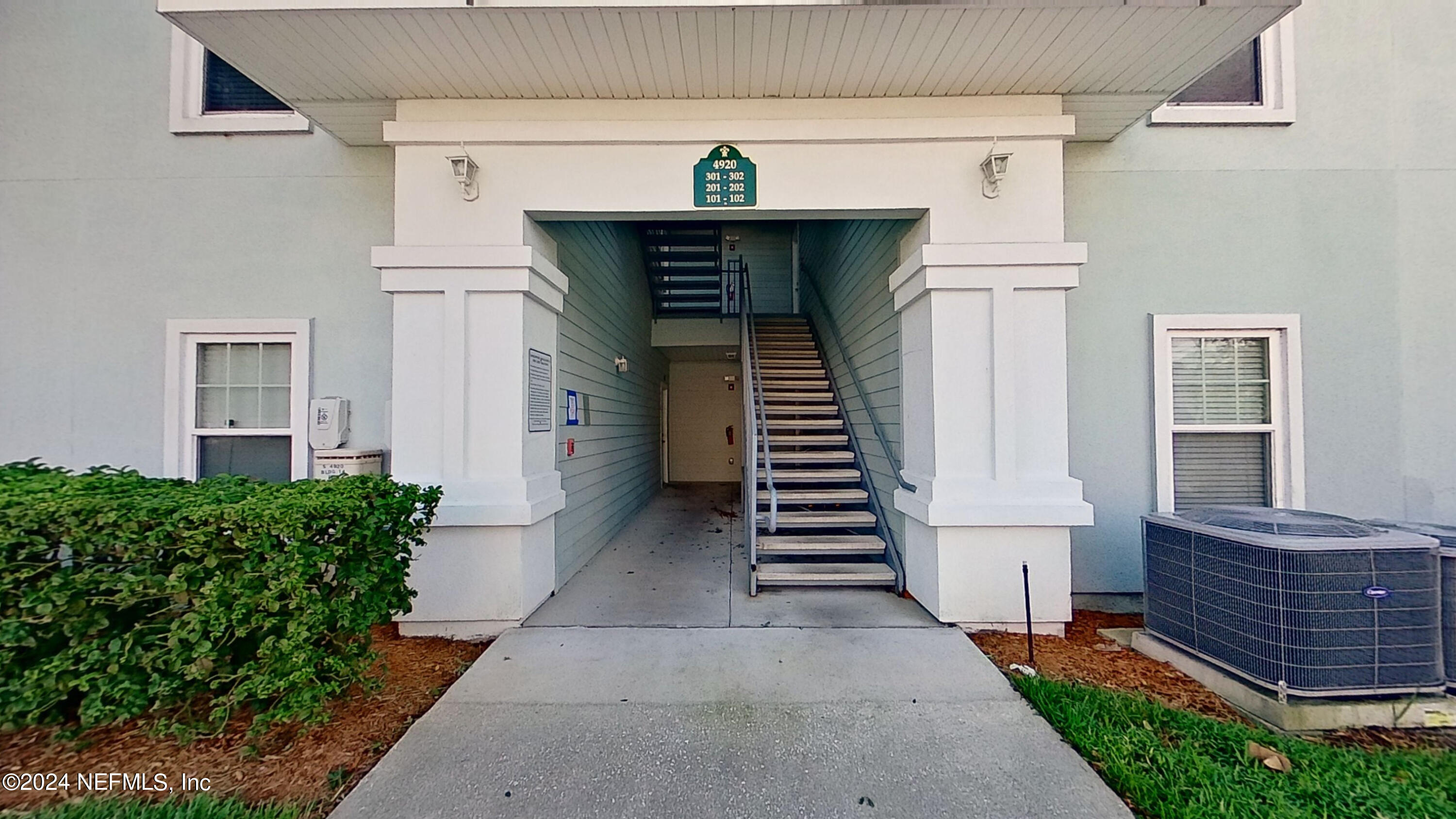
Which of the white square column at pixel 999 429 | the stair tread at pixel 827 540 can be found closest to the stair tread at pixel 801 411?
the stair tread at pixel 827 540

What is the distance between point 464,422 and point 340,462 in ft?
3.42

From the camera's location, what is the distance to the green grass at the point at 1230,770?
195 centimetres

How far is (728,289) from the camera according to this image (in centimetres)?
925

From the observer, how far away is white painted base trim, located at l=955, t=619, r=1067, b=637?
3.49m

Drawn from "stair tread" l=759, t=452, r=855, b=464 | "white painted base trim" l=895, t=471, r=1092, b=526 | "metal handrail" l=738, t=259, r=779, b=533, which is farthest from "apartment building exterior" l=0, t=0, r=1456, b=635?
"metal handrail" l=738, t=259, r=779, b=533

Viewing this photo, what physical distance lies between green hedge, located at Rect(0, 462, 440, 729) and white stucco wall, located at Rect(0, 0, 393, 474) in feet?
6.52

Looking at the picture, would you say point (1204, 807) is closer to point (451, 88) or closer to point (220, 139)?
point (451, 88)

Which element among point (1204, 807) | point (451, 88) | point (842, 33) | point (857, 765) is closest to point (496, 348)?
point (451, 88)

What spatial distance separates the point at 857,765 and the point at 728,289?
7.81m

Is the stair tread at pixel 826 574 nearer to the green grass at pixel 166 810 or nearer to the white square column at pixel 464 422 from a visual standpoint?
the white square column at pixel 464 422

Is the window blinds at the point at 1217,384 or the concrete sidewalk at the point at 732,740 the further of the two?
the window blinds at the point at 1217,384

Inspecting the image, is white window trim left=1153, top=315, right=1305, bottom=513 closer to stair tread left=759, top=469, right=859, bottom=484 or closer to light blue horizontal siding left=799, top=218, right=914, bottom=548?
light blue horizontal siding left=799, top=218, right=914, bottom=548

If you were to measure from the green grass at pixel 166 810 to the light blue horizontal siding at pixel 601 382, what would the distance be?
90.7 inches

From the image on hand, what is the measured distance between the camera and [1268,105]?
4074 mm
